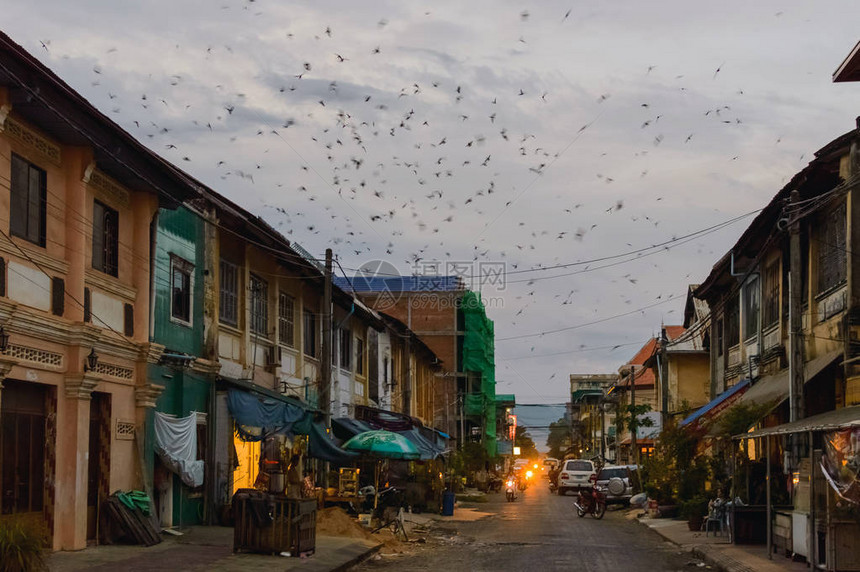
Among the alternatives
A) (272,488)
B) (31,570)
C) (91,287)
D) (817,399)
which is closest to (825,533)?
(817,399)

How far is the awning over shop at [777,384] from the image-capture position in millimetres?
21391

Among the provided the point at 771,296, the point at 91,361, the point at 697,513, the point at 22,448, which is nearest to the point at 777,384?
the point at 771,296

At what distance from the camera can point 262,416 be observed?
79.6 ft

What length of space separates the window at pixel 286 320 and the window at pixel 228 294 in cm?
366

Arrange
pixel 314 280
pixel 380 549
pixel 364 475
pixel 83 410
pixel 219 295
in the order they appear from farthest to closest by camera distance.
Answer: pixel 364 475 → pixel 314 280 → pixel 219 295 → pixel 380 549 → pixel 83 410

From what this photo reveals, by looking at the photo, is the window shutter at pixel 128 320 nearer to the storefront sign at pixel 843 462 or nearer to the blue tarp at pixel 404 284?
the storefront sign at pixel 843 462

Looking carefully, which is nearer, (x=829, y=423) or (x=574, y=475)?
(x=829, y=423)

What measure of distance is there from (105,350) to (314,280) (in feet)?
46.3

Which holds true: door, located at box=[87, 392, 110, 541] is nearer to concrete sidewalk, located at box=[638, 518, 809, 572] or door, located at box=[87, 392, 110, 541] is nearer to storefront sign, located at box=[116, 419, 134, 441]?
storefront sign, located at box=[116, 419, 134, 441]

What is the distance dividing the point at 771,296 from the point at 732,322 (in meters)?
6.93

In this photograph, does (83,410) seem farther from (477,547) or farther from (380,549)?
(477,547)

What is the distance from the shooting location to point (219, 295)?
2483cm

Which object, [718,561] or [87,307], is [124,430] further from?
[718,561]

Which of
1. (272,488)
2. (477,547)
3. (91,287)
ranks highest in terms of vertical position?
(91,287)
